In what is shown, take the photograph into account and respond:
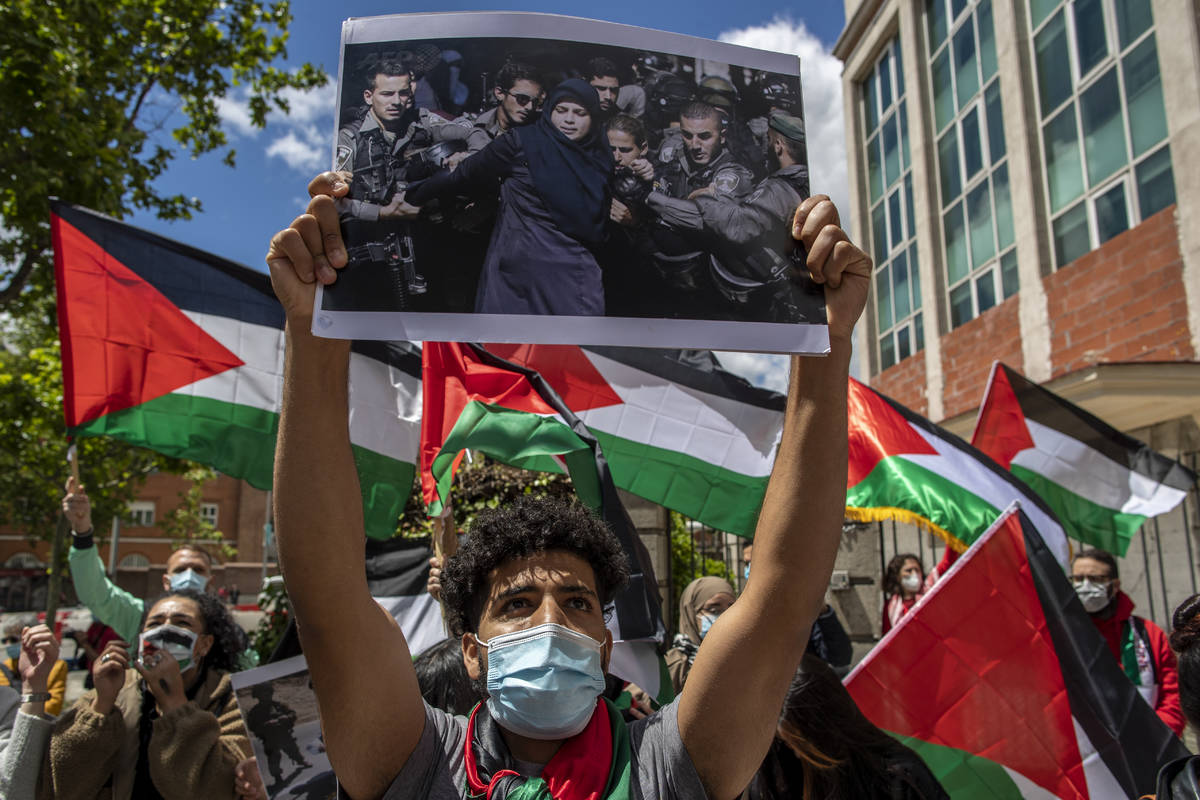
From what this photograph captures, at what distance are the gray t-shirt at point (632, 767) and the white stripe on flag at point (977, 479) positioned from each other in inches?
143

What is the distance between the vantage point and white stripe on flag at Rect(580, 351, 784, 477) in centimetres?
505

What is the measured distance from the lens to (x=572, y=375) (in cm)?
521

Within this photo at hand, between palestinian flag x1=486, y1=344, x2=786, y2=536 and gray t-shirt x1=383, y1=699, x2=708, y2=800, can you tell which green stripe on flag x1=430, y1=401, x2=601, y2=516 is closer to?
palestinian flag x1=486, y1=344, x2=786, y2=536

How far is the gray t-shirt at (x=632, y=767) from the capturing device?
1562 millimetres

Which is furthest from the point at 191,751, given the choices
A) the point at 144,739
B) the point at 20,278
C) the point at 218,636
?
the point at 20,278

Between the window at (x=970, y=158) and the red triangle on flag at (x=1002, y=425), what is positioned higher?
the window at (x=970, y=158)

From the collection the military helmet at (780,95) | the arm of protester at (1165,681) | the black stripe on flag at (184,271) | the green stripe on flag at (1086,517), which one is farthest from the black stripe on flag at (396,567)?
the green stripe on flag at (1086,517)

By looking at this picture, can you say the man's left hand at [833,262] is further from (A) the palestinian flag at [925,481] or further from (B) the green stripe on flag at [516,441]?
(A) the palestinian flag at [925,481]

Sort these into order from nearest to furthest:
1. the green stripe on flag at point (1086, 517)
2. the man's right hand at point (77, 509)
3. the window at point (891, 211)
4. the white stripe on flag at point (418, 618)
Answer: the man's right hand at point (77, 509) → the white stripe on flag at point (418, 618) → the green stripe on flag at point (1086, 517) → the window at point (891, 211)

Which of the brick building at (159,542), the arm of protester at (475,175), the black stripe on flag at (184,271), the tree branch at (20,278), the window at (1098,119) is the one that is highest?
the window at (1098,119)

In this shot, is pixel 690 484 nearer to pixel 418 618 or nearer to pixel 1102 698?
pixel 418 618

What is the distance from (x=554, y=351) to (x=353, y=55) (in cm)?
376

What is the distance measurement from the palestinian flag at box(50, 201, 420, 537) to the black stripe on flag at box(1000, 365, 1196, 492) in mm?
4229

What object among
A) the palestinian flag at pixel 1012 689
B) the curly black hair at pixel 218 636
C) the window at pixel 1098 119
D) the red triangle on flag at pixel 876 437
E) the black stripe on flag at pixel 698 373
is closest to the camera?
the palestinian flag at pixel 1012 689
